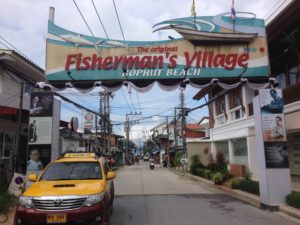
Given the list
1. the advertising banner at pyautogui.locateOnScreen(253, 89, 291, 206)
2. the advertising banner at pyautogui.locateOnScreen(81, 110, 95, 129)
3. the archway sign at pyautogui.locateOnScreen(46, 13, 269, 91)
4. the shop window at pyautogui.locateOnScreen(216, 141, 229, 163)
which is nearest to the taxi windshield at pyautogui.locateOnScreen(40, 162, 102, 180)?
the archway sign at pyautogui.locateOnScreen(46, 13, 269, 91)

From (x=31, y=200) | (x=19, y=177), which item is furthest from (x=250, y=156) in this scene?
(x=31, y=200)

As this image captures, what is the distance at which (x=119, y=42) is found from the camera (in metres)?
14.4

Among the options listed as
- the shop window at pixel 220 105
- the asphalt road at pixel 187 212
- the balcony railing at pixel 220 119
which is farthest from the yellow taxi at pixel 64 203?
the balcony railing at pixel 220 119

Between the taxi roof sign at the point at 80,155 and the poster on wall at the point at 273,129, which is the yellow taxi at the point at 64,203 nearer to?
the taxi roof sign at the point at 80,155

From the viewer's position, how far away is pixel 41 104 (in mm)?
13305

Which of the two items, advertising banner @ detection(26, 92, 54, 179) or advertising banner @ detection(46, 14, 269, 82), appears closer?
advertising banner @ detection(26, 92, 54, 179)

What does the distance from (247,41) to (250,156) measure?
8037 mm

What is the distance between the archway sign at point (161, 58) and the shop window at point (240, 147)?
329 inches

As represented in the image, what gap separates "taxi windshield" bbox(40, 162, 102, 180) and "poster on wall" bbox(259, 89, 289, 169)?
237 inches

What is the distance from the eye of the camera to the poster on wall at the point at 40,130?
13.0 m

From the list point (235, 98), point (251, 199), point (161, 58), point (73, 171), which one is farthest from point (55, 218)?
point (235, 98)

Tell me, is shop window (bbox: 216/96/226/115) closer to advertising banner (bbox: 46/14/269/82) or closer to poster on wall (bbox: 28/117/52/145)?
advertising banner (bbox: 46/14/269/82)

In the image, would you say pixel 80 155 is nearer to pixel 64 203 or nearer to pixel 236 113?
pixel 64 203

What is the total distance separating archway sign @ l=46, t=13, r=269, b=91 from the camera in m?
14.2
